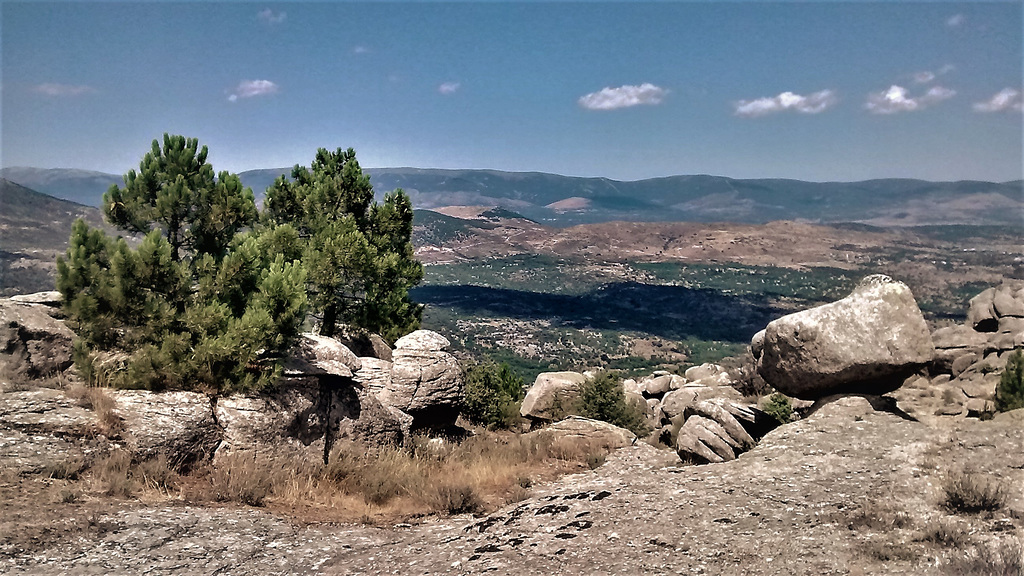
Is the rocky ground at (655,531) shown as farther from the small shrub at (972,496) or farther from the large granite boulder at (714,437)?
the large granite boulder at (714,437)

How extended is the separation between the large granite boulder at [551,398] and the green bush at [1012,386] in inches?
453

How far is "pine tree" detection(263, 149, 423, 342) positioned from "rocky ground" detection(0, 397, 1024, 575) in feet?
29.5

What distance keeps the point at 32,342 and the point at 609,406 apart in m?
14.5

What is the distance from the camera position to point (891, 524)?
7.07m

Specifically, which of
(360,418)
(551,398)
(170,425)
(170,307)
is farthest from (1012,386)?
(170,307)

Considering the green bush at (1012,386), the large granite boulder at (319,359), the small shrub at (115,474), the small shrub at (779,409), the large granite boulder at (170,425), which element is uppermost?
the large granite boulder at (319,359)

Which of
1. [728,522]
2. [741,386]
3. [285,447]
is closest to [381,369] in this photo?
[285,447]

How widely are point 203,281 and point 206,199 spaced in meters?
2.44

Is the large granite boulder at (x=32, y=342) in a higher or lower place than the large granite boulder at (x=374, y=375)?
higher

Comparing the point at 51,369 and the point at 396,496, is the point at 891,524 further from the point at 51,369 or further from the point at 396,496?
the point at 51,369

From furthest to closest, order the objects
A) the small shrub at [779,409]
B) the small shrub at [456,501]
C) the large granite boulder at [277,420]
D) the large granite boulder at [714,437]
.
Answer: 1. the small shrub at [779,409]
2. the large granite boulder at [714,437]
3. the large granite boulder at [277,420]
4. the small shrub at [456,501]

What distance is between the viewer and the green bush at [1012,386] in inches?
564

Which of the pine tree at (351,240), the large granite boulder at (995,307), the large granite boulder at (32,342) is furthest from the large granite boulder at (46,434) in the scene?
the large granite boulder at (995,307)

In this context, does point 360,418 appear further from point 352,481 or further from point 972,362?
point 972,362
